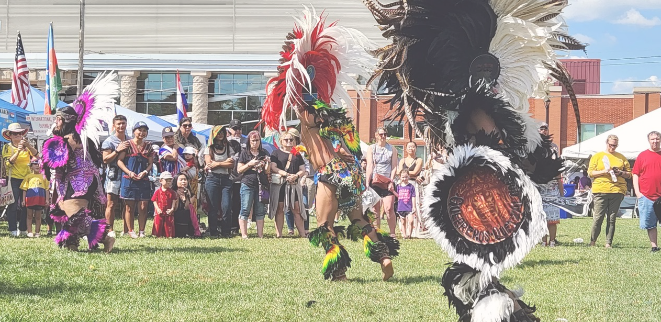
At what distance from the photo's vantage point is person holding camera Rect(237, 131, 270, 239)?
12.1m

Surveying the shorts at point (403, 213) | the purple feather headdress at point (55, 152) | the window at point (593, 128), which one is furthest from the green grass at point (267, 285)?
the window at point (593, 128)

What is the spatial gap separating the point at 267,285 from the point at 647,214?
6.73 m

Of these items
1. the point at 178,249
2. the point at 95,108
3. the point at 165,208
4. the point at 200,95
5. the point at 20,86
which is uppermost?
the point at 200,95

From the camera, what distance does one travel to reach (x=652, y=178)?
36.4ft

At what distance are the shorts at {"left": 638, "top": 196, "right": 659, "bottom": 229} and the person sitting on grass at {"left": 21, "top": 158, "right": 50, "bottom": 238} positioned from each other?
895cm

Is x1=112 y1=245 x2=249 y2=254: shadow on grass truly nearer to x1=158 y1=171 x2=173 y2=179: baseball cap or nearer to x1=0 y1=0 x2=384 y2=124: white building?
x1=158 y1=171 x2=173 y2=179: baseball cap

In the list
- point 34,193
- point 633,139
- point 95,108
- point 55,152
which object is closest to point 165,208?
point 34,193

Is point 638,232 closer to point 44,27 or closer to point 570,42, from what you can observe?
point 570,42

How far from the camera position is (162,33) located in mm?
57875

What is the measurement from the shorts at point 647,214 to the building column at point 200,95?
40.6 metres

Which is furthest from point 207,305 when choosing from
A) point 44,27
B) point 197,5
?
point 44,27

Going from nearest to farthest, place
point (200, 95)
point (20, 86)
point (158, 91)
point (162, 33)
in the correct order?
point (20, 86) → point (200, 95) → point (158, 91) → point (162, 33)

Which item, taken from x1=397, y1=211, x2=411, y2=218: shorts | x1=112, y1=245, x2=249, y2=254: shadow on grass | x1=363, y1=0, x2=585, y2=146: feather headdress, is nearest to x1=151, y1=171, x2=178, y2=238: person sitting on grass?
x1=112, y1=245, x2=249, y2=254: shadow on grass

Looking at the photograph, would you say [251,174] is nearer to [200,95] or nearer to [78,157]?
[78,157]
